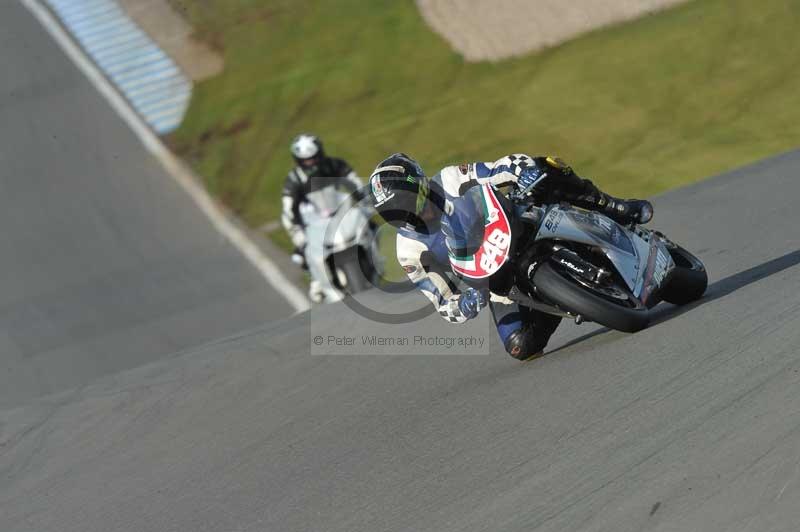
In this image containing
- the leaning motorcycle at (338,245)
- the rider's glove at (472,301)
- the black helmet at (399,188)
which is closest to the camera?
the black helmet at (399,188)

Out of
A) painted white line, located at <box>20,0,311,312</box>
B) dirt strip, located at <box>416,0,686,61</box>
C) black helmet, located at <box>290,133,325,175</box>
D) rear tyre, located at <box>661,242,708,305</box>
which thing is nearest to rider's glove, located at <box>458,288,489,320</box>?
rear tyre, located at <box>661,242,708,305</box>

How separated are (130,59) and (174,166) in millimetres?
4204

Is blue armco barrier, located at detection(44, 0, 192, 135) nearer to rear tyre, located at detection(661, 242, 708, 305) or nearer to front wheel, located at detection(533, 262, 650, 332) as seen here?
rear tyre, located at detection(661, 242, 708, 305)

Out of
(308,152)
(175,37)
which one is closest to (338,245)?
(308,152)

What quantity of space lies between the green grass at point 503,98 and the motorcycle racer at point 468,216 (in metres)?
6.59

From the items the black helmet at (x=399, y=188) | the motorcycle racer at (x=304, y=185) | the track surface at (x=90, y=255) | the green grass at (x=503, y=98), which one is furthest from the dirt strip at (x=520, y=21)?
the black helmet at (x=399, y=188)

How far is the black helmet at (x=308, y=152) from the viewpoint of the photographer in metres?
10.8

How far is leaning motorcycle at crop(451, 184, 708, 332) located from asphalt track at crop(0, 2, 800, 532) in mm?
262

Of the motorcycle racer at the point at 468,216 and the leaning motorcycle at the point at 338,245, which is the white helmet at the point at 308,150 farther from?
the motorcycle racer at the point at 468,216

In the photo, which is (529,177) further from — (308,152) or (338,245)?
(308,152)

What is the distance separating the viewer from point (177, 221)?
Answer: 48.0 feet

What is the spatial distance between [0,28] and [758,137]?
49.3ft

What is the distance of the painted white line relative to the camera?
42.2 feet

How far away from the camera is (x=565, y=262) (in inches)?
214
